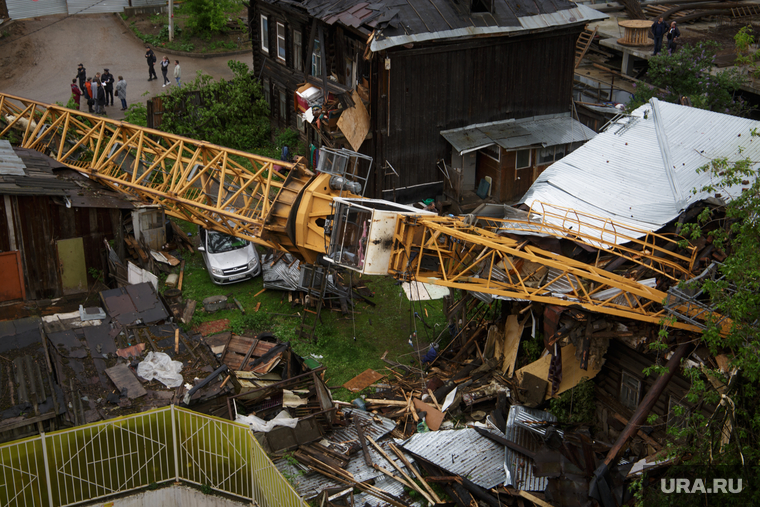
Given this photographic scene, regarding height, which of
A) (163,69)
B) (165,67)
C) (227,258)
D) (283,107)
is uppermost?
(165,67)

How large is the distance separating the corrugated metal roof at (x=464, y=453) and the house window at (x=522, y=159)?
1282cm

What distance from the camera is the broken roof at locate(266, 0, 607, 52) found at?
2375 centimetres

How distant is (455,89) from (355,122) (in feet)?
13.1

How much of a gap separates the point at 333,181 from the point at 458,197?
37.7 feet

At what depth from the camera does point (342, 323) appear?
838 inches

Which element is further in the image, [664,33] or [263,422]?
[664,33]

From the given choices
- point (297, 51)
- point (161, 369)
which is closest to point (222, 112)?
point (297, 51)

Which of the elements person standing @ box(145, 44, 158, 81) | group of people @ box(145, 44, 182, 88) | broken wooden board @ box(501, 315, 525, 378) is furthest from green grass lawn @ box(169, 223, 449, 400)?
person standing @ box(145, 44, 158, 81)

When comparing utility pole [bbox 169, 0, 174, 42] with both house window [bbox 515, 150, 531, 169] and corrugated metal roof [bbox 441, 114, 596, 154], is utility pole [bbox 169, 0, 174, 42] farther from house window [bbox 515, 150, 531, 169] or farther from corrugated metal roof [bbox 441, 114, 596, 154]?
house window [bbox 515, 150, 531, 169]

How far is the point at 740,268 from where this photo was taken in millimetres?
11508

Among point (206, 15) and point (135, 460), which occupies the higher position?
point (206, 15)

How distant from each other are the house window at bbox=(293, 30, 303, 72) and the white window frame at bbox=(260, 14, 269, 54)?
7.92 feet

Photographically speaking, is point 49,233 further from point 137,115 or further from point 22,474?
point 137,115

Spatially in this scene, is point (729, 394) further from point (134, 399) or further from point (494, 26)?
point (494, 26)
